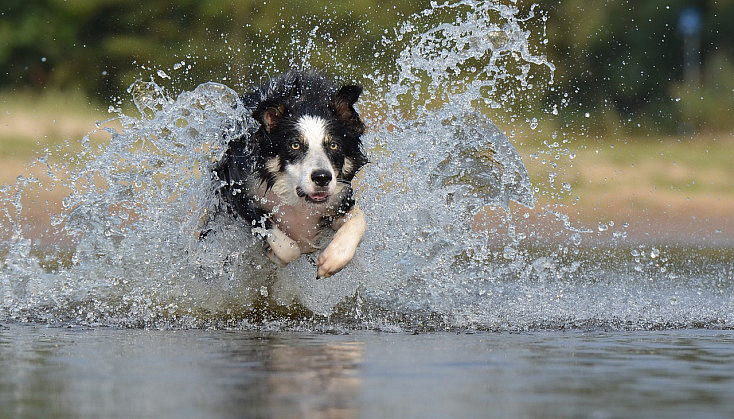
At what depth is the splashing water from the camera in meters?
6.92

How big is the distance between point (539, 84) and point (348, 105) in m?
16.2

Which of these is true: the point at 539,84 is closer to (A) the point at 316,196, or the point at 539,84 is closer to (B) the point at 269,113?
(B) the point at 269,113

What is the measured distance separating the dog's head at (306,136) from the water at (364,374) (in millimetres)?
1153

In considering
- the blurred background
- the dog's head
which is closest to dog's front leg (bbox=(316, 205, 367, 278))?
the dog's head

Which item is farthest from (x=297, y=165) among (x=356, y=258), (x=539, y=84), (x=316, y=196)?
(x=539, y=84)

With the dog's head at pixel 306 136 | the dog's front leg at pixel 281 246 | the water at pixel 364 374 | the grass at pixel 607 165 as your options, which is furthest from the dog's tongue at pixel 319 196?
the grass at pixel 607 165

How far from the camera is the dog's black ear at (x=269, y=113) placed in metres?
6.98

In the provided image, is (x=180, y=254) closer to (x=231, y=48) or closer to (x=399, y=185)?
(x=399, y=185)

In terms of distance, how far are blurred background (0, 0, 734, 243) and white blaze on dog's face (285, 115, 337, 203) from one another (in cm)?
1093

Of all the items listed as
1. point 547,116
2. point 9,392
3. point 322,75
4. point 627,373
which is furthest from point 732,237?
point 9,392

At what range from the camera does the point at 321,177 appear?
21.4ft

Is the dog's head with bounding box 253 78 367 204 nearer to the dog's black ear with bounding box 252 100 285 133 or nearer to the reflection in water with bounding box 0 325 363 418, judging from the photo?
the dog's black ear with bounding box 252 100 285 133

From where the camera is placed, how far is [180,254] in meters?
7.64

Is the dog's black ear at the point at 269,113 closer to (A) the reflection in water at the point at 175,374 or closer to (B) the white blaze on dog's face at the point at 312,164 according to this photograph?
(B) the white blaze on dog's face at the point at 312,164
